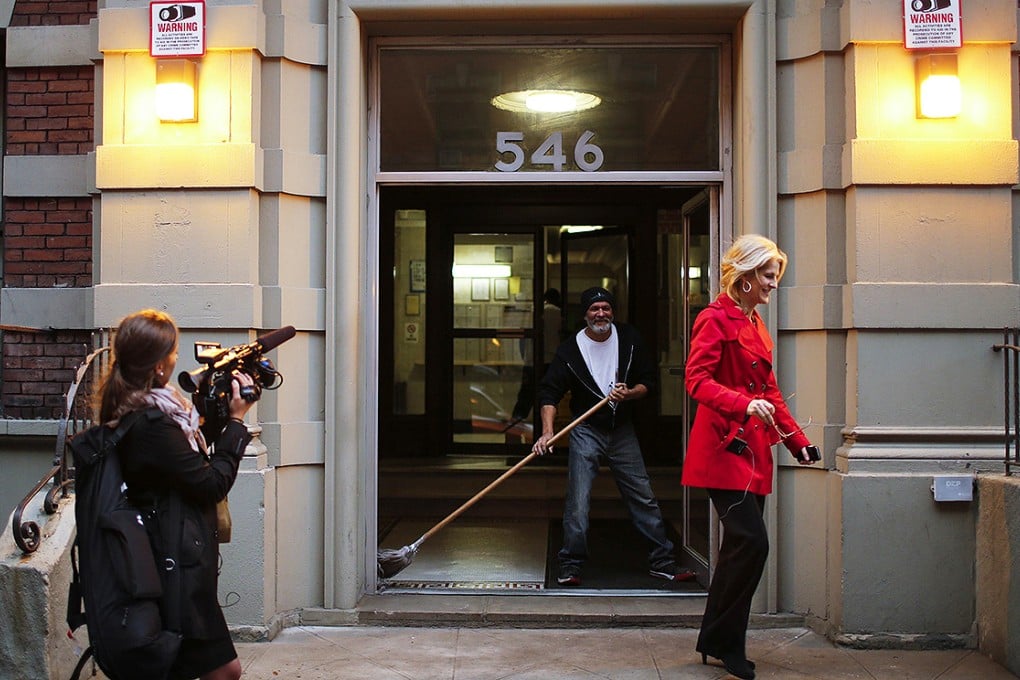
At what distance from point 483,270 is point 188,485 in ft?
30.1

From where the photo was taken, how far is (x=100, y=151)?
577 cm

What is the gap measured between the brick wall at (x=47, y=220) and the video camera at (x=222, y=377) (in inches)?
117

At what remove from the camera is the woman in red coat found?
188 inches

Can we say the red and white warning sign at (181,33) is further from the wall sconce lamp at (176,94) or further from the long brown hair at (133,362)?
the long brown hair at (133,362)

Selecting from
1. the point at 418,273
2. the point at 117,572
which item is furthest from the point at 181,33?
the point at 418,273

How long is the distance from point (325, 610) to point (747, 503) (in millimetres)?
2546

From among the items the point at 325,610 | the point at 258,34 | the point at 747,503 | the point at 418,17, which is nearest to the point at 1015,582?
the point at 747,503

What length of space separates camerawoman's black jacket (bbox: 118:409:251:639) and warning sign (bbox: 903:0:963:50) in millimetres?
4206

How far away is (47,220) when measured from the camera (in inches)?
245

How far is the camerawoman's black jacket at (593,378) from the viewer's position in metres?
6.99

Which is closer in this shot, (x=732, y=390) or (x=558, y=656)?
A: (x=732, y=390)

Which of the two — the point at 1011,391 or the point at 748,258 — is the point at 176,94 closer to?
the point at 748,258

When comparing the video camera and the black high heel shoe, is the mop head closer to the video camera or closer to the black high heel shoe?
the black high heel shoe

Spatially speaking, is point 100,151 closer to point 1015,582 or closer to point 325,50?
point 325,50
